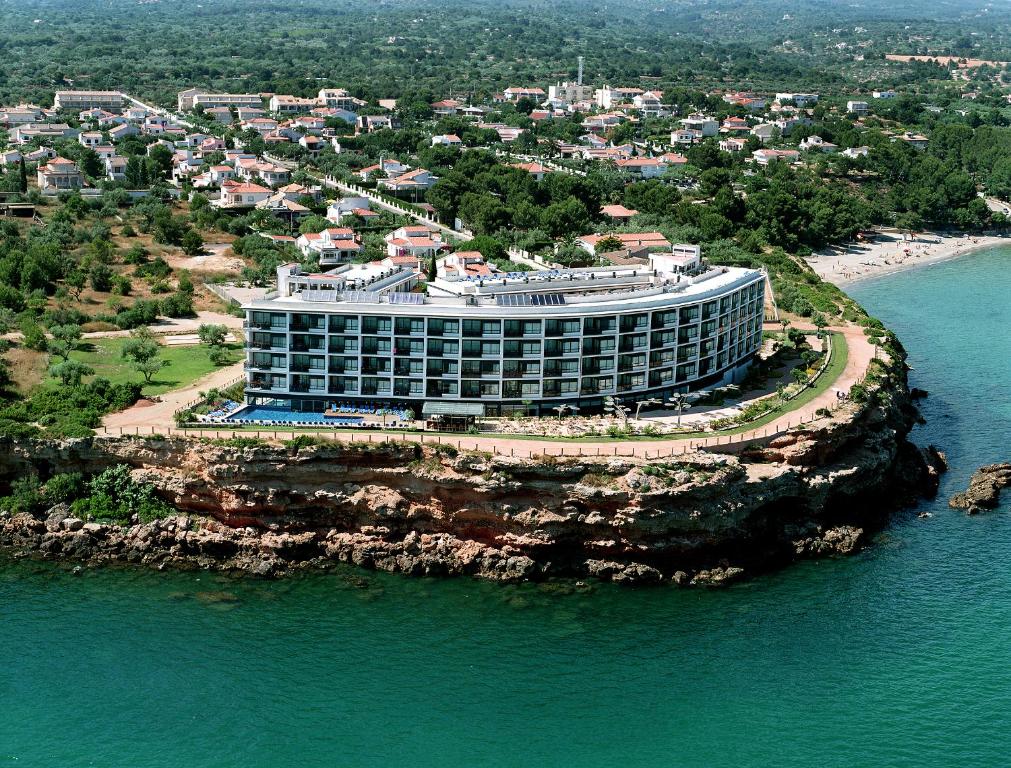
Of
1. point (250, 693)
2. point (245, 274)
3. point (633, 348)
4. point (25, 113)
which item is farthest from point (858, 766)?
point (25, 113)

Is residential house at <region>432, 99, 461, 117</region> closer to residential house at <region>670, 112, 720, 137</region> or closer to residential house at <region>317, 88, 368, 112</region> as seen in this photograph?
residential house at <region>317, 88, 368, 112</region>

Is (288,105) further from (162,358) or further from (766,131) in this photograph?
(162,358)

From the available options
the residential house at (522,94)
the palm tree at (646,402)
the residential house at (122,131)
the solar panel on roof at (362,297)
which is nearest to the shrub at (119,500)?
the solar panel on roof at (362,297)

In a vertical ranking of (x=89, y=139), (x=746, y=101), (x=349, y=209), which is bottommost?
(x=349, y=209)

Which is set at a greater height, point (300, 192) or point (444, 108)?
point (444, 108)

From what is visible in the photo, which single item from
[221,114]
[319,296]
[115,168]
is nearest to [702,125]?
[221,114]

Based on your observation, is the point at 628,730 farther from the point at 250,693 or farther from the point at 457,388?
the point at 457,388

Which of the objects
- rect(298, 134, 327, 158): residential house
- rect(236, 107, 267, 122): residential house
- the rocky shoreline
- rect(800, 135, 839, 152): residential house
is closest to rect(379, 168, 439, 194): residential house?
rect(298, 134, 327, 158): residential house
